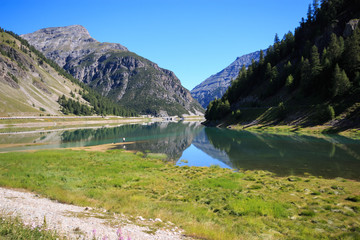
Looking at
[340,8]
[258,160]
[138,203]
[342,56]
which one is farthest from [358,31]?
[138,203]

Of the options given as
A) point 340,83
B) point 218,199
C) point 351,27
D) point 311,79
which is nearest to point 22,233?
point 218,199

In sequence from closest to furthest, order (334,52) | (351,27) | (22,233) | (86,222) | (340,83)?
(22,233) < (86,222) < (340,83) < (334,52) < (351,27)

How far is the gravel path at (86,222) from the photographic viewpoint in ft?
30.9

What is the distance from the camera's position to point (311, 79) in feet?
318

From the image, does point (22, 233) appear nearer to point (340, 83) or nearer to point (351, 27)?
point (340, 83)

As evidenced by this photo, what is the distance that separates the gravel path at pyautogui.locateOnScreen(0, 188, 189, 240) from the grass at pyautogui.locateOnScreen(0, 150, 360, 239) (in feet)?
4.74

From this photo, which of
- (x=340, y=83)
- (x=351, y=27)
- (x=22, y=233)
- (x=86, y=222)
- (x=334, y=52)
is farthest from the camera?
(x=351, y=27)

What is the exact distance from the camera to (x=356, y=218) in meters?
14.3

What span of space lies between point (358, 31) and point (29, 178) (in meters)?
126

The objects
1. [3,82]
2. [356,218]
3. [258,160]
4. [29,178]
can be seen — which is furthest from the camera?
[3,82]

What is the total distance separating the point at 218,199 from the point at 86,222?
479 inches

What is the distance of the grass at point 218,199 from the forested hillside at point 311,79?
66.7m

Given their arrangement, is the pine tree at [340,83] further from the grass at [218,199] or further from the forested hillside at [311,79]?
the grass at [218,199]

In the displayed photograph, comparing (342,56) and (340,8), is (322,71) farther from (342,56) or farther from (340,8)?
(340,8)
